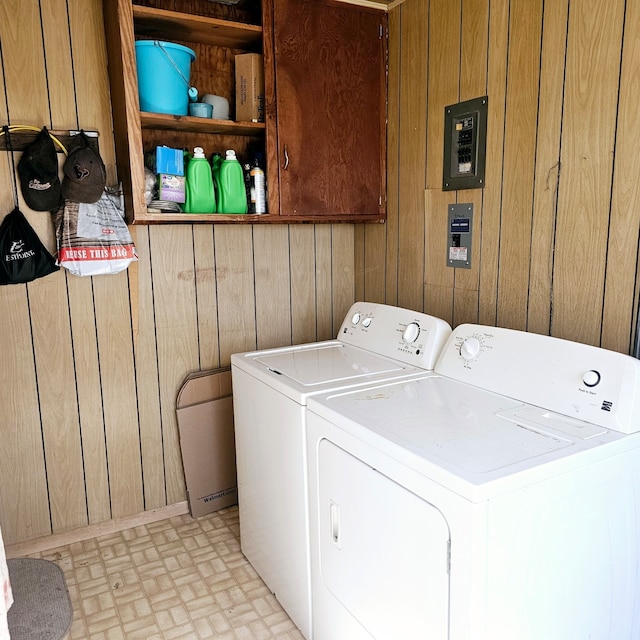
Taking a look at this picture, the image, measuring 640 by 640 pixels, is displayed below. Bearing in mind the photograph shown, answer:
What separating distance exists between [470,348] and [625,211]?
1.91 feet

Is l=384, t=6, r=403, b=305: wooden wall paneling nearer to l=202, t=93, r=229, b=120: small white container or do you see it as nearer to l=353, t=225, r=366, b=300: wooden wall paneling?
l=353, t=225, r=366, b=300: wooden wall paneling

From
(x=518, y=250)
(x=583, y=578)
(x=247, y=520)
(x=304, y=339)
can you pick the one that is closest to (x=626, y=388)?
(x=583, y=578)

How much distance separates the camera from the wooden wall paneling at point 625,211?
149 centimetres

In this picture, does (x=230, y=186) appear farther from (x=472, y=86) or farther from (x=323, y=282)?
(x=472, y=86)

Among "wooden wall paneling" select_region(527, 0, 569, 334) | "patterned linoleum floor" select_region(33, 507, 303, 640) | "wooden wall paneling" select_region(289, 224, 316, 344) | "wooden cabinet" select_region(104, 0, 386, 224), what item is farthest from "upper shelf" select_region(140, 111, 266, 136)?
"patterned linoleum floor" select_region(33, 507, 303, 640)

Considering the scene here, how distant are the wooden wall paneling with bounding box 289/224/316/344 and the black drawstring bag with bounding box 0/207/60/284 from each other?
1.11 meters

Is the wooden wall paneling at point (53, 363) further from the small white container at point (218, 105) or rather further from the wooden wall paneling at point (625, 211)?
the wooden wall paneling at point (625, 211)

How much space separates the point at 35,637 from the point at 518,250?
211 centimetres

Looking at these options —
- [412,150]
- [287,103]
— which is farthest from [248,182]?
[412,150]

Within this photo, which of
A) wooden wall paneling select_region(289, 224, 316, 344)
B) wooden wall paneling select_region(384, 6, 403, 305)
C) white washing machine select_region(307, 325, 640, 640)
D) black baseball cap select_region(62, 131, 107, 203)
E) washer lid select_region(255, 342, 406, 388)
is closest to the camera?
white washing machine select_region(307, 325, 640, 640)

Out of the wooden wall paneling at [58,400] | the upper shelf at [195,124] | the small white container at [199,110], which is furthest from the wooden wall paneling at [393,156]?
the wooden wall paneling at [58,400]

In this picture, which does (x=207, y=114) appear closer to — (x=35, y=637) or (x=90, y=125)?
(x=90, y=125)

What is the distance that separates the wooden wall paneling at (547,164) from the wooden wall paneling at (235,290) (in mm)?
1303

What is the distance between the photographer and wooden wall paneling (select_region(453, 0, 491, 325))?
1.93 meters
